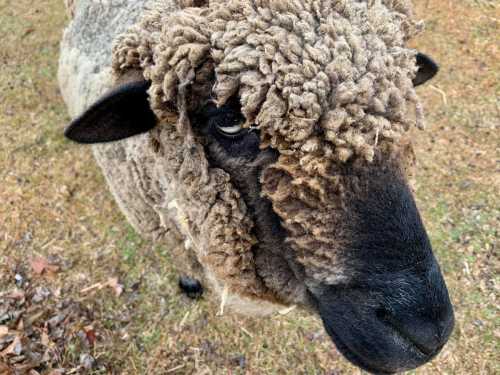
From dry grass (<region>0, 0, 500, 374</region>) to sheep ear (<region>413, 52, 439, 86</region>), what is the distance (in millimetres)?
1959

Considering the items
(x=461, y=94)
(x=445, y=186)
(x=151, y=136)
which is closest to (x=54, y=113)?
(x=151, y=136)

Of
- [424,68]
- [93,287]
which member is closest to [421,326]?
[424,68]

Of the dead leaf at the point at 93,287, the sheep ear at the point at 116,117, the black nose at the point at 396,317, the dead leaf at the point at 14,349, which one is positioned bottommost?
the dead leaf at the point at 93,287

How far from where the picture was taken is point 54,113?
16.0ft

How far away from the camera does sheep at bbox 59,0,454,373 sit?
1.41m

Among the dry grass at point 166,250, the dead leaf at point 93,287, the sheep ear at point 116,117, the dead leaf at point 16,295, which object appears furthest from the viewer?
the dead leaf at point 93,287

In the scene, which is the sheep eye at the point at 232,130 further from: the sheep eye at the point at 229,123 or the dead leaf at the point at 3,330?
the dead leaf at the point at 3,330

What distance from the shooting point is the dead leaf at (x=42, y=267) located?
12.0ft

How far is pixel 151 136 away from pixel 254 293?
2.84 feet

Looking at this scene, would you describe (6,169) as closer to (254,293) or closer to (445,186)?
(254,293)

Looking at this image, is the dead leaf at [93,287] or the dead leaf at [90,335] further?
the dead leaf at [93,287]

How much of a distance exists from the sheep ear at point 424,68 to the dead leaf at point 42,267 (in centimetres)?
318

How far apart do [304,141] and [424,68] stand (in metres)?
1.13

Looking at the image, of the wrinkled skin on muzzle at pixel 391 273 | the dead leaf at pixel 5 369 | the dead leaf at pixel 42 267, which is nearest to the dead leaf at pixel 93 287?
the dead leaf at pixel 42 267
